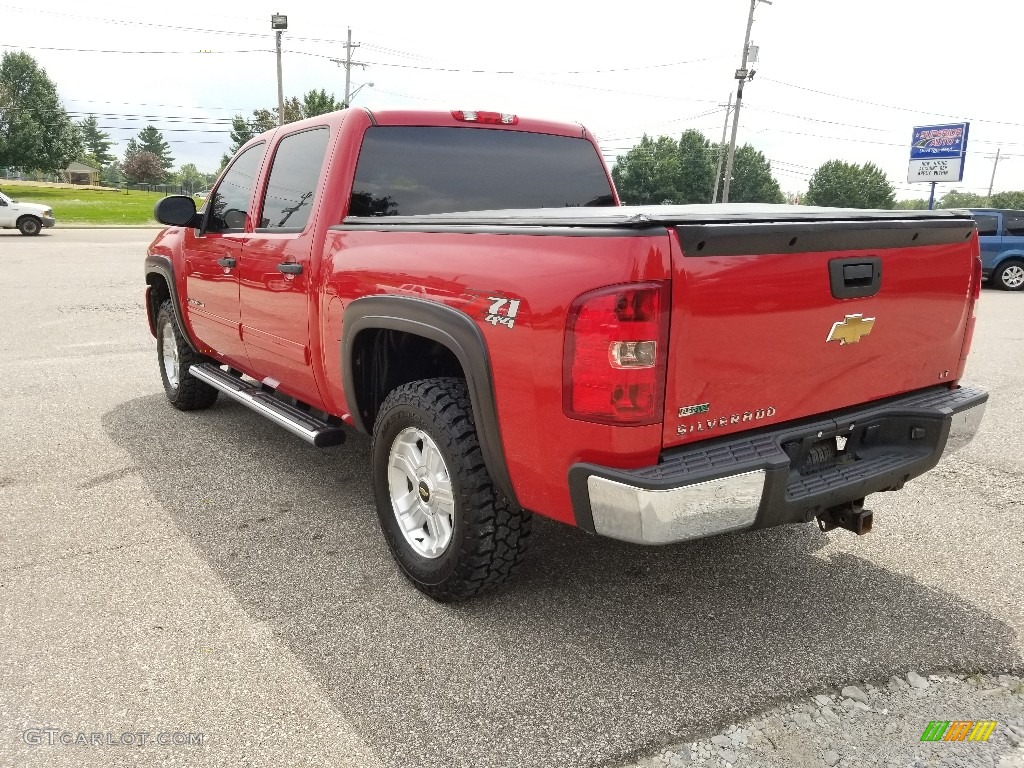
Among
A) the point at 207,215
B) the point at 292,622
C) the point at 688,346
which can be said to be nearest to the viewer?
the point at 688,346

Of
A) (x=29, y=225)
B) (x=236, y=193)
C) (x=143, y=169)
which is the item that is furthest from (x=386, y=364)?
(x=143, y=169)

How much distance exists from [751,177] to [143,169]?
287ft

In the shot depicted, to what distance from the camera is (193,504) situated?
4078 mm

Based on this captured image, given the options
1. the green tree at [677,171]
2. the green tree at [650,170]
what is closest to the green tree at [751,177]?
the green tree at [677,171]

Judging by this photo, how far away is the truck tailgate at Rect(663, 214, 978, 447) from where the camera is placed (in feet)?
7.45

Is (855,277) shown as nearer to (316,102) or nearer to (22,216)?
(22,216)

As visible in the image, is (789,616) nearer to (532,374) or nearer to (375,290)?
(532,374)

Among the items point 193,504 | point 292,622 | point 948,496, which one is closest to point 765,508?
point 292,622

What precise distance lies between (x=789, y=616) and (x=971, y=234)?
66.1 inches

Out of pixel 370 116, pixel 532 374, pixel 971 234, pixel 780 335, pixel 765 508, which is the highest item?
pixel 370 116

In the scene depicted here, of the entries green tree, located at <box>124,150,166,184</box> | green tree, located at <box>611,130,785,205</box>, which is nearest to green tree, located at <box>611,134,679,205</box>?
green tree, located at <box>611,130,785,205</box>

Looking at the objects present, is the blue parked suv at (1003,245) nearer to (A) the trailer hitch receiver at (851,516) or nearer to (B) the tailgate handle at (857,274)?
(A) the trailer hitch receiver at (851,516)

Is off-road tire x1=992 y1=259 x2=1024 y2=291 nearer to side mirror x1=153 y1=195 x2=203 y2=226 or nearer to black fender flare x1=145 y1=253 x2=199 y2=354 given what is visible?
black fender flare x1=145 y1=253 x2=199 y2=354

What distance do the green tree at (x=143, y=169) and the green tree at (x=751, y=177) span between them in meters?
83.6
